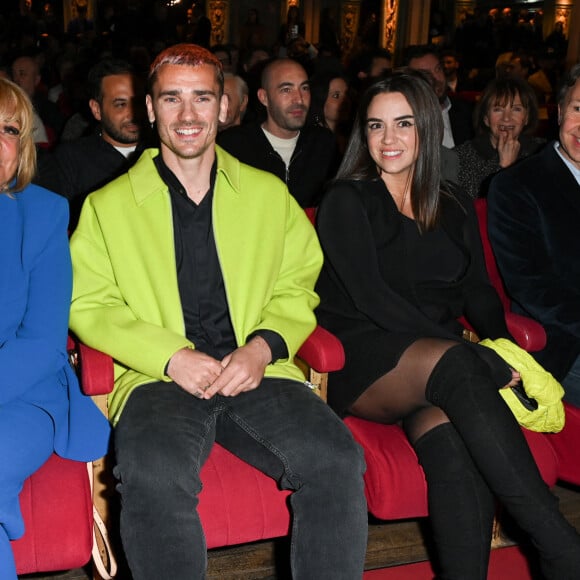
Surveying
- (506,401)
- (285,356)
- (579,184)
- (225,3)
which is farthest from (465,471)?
(225,3)

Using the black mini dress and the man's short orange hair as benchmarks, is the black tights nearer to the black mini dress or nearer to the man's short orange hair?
the black mini dress

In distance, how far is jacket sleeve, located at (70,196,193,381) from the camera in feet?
6.49

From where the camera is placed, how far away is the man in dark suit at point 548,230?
252cm

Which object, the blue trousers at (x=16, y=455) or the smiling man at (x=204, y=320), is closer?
the blue trousers at (x=16, y=455)

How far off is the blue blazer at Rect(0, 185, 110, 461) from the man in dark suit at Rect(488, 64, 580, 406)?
1.38 metres

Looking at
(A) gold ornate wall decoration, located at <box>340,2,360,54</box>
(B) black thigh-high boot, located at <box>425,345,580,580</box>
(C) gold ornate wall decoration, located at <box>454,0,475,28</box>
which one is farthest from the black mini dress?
(A) gold ornate wall decoration, located at <box>340,2,360,54</box>

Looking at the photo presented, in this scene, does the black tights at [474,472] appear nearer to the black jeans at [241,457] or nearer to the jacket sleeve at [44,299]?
the black jeans at [241,457]

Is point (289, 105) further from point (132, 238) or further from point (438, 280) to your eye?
point (132, 238)

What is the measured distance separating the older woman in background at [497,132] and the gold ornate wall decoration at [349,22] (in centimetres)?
1687

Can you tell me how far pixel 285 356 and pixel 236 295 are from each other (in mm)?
205

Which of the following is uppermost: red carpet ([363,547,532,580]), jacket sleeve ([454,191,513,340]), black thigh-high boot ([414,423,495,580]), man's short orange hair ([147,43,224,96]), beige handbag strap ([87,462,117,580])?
man's short orange hair ([147,43,224,96])

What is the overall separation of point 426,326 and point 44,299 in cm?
102

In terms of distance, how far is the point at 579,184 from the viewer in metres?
2.64

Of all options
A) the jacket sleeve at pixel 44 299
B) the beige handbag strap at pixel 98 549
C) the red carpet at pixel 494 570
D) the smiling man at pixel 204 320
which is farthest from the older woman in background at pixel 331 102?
the beige handbag strap at pixel 98 549
